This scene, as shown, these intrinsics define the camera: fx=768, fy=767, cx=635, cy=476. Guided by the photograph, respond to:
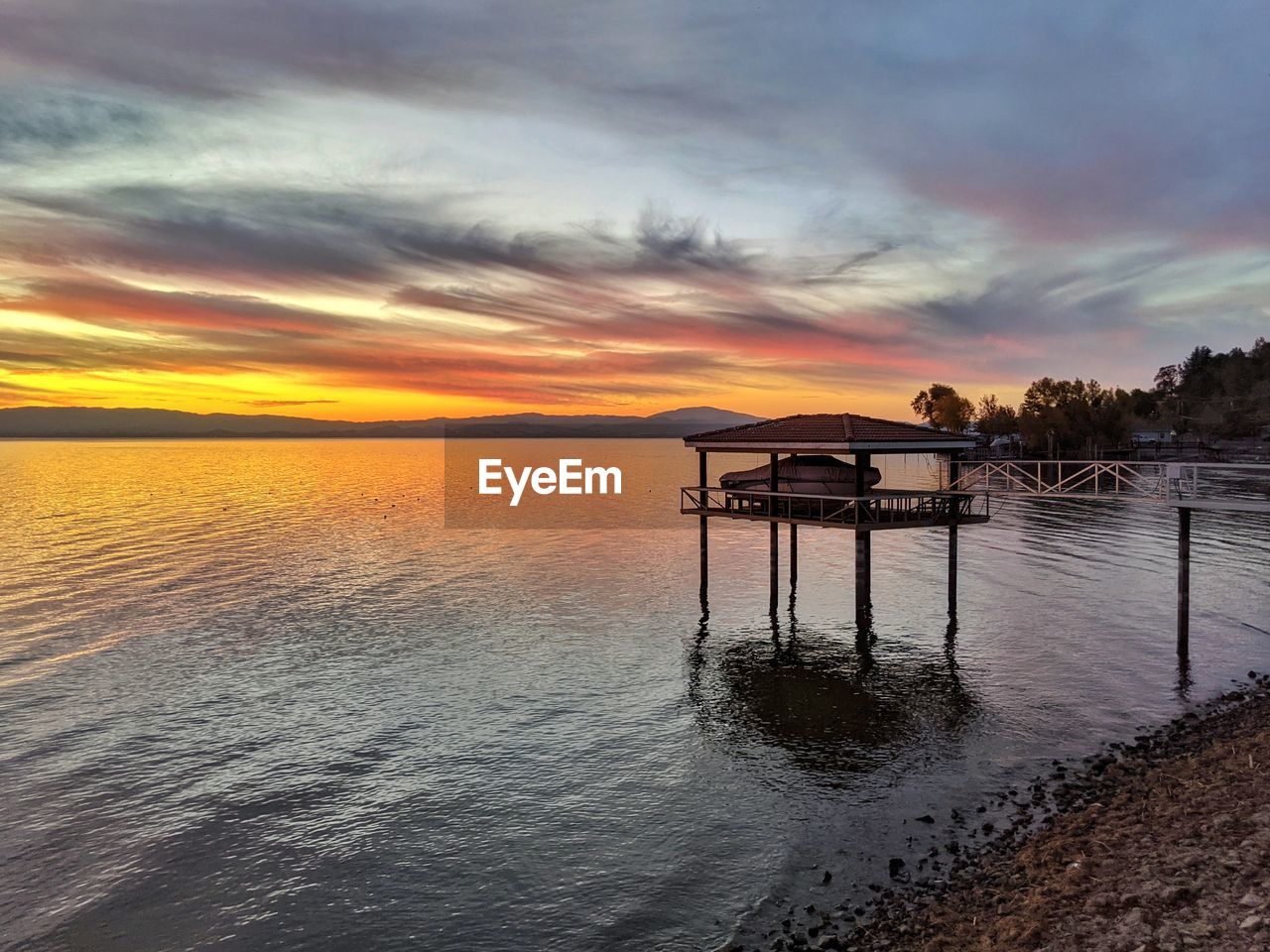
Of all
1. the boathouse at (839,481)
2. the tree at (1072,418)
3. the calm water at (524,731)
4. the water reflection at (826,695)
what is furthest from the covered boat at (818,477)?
the tree at (1072,418)

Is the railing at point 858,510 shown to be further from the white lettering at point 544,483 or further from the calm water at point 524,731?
the white lettering at point 544,483

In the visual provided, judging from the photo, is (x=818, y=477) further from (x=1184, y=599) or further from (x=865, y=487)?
(x=1184, y=599)

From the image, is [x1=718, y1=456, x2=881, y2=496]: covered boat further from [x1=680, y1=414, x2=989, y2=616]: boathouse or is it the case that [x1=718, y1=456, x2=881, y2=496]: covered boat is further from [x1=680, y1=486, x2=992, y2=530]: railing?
[x1=680, y1=486, x2=992, y2=530]: railing

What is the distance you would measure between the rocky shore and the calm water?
1.07 m

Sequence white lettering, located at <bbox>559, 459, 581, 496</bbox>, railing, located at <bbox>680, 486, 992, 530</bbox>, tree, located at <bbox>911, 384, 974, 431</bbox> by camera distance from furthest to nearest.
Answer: tree, located at <bbox>911, 384, 974, 431</bbox>
white lettering, located at <bbox>559, 459, 581, 496</bbox>
railing, located at <bbox>680, 486, 992, 530</bbox>

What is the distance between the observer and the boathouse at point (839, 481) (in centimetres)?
2812

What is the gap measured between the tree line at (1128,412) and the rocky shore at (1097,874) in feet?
371

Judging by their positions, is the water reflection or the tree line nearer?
the water reflection

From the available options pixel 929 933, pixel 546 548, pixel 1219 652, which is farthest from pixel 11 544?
pixel 1219 652

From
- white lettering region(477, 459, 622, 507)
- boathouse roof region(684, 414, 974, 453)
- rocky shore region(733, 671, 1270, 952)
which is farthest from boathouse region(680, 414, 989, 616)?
white lettering region(477, 459, 622, 507)

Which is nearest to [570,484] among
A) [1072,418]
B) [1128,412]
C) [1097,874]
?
[1072,418]

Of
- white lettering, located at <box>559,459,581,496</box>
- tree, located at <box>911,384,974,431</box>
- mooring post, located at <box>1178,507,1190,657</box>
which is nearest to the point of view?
mooring post, located at <box>1178,507,1190,657</box>

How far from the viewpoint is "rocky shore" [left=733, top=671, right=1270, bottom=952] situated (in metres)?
10.5

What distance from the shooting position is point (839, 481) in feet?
100
